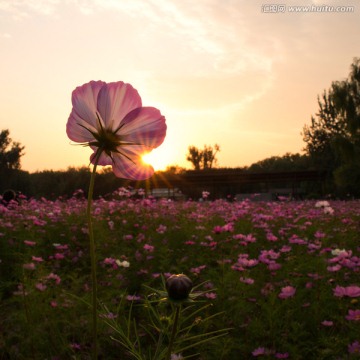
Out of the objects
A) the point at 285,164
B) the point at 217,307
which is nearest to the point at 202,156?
the point at 285,164

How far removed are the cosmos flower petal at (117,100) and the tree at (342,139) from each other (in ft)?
70.5

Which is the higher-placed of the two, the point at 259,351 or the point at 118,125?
the point at 118,125

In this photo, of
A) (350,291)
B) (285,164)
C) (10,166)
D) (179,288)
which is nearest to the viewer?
(179,288)

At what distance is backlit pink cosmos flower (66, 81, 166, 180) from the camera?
71 centimetres

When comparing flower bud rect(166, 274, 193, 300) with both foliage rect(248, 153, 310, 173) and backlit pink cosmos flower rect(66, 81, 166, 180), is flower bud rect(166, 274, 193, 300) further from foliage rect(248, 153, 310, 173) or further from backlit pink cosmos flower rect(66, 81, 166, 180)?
foliage rect(248, 153, 310, 173)

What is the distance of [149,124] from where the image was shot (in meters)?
0.70

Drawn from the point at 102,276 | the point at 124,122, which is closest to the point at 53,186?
the point at 102,276

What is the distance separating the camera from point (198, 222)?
18.6 ft

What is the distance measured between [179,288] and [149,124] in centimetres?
26

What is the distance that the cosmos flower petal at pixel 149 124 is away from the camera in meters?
0.70

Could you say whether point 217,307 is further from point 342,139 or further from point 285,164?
point 285,164

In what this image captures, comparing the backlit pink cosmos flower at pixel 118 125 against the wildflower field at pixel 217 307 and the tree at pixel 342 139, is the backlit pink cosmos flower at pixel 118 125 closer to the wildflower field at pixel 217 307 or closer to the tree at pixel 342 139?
the wildflower field at pixel 217 307

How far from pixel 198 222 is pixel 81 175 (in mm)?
16775

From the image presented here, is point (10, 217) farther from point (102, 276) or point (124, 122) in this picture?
point (124, 122)
